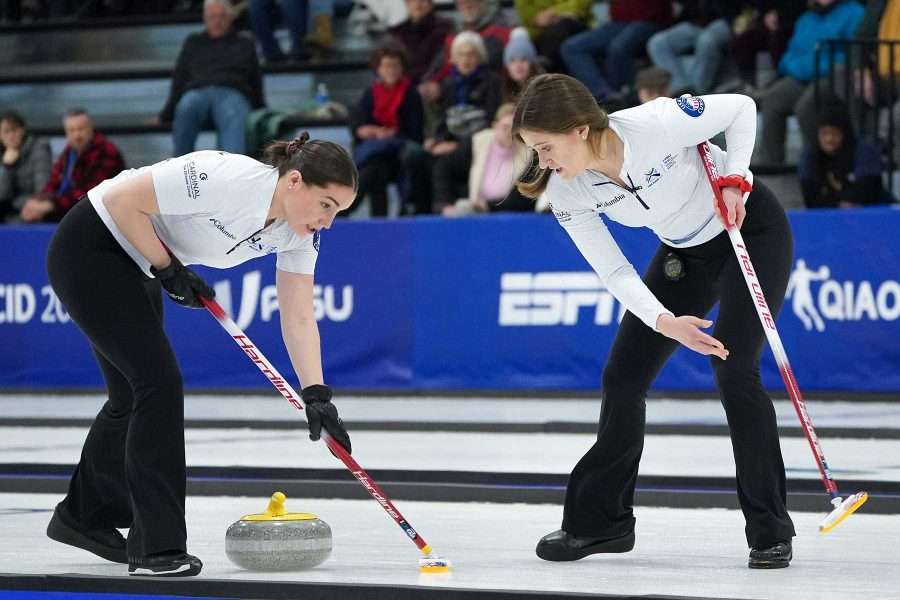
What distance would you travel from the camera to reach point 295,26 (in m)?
13.2

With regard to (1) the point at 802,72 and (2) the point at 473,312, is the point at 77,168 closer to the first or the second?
(2) the point at 473,312

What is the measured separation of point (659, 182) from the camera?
4355mm

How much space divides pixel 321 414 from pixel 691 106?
1.33 metres

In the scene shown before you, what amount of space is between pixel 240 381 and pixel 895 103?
15.2 ft

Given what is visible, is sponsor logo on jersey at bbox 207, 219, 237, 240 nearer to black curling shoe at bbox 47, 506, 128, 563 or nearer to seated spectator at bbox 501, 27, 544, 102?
black curling shoe at bbox 47, 506, 128, 563

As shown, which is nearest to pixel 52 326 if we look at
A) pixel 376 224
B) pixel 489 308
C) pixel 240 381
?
pixel 240 381

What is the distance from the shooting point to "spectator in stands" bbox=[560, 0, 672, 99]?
1145 cm

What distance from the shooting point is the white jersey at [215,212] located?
13.4 feet

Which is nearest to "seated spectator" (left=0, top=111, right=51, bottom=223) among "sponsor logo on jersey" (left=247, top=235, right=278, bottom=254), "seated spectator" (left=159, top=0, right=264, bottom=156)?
"seated spectator" (left=159, top=0, right=264, bottom=156)

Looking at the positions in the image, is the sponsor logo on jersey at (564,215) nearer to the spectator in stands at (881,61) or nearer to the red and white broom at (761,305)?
the red and white broom at (761,305)

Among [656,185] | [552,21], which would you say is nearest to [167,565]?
[656,185]

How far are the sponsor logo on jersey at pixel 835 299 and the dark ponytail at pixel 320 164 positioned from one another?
513 cm

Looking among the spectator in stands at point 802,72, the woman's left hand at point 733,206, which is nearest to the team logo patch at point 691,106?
the woman's left hand at point 733,206

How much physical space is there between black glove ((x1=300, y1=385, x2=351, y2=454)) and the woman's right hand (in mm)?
904
